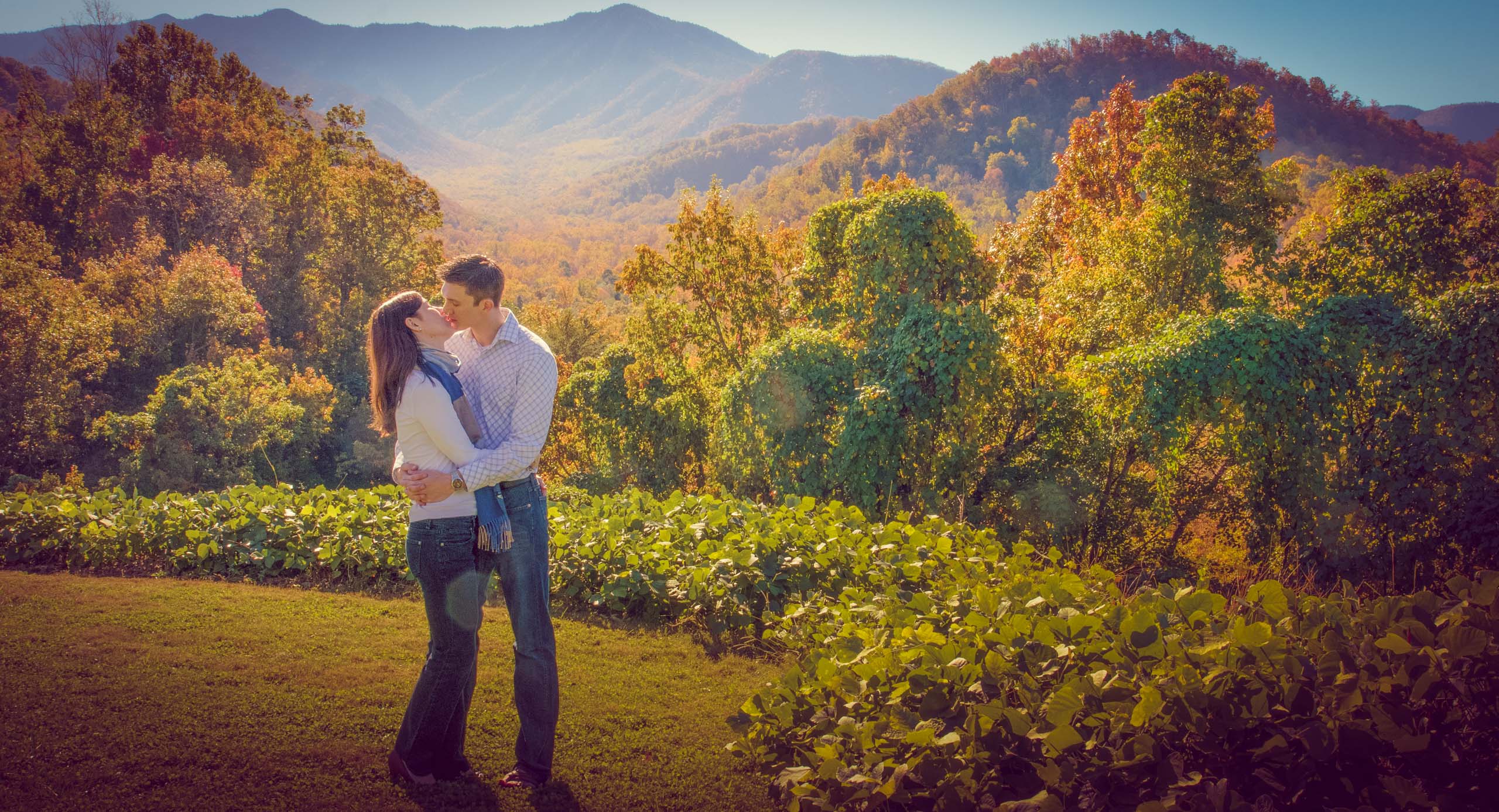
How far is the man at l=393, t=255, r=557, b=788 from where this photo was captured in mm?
3023

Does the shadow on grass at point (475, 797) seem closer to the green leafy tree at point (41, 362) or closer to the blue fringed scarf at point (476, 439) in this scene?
the blue fringed scarf at point (476, 439)

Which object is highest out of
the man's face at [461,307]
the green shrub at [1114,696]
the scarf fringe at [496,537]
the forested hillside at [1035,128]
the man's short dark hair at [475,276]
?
the forested hillside at [1035,128]

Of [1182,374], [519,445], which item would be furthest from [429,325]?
[1182,374]

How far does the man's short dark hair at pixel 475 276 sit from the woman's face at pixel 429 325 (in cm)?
14

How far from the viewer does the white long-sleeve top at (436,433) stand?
9.37 ft

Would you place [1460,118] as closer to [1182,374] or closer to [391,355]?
[1182,374]

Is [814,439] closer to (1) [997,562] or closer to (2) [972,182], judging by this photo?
(1) [997,562]

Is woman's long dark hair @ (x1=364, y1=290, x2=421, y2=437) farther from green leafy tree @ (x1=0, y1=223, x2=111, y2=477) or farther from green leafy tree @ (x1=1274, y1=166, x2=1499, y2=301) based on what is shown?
green leafy tree @ (x1=0, y1=223, x2=111, y2=477)

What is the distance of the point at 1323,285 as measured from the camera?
986 cm

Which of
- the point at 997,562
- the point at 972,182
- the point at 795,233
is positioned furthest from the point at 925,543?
the point at 972,182

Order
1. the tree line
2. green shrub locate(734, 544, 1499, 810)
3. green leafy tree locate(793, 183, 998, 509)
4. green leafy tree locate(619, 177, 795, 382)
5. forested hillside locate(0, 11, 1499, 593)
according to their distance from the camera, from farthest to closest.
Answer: green leafy tree locate(619, 177, 795, 382) < green leafy tree locate(793, 183, 998, 509) < forested hillside locate(0, 11, 1499, 593) < the tree line < green shrub locate(734, 544, 1499, 810)

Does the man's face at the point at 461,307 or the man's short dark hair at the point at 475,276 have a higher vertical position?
the man's short dark hair at the point at 475,276

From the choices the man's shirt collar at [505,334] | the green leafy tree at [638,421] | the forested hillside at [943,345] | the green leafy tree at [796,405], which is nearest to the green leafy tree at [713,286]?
the forested hillside at [943,345]

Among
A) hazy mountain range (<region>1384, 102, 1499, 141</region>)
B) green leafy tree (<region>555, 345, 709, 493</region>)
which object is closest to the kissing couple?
green leafy tree (<region>555, 345, 709, 493</region>)
